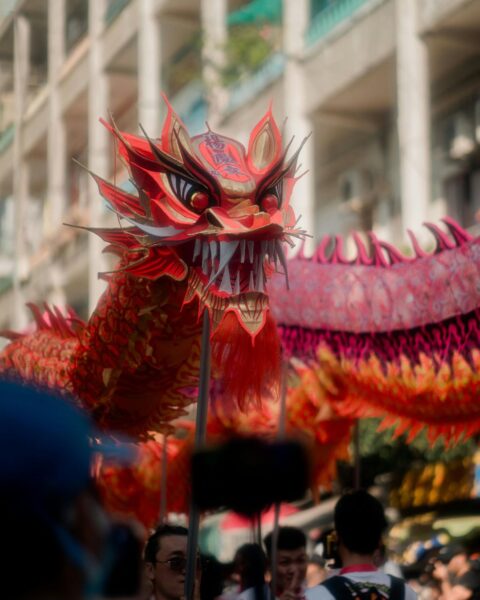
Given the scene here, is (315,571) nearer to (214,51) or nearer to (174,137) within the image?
(174,137)

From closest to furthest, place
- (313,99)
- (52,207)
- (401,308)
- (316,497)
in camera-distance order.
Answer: (401,308), (316,497), (313,99), (52,207)

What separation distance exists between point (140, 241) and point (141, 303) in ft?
1.09

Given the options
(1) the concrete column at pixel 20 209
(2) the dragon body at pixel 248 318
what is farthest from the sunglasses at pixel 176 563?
(1) the concrete column at pixel 20 209

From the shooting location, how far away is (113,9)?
1955 centimetres

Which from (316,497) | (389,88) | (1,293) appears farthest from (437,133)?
(1,293)

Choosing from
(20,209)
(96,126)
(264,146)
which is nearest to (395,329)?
(264,146)

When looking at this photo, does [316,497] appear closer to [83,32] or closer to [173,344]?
[173,344]

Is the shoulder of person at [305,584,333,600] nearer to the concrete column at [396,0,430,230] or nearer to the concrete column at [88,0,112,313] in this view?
the concrete column at [396,0,430,230]

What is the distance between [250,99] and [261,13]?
0.92 meters

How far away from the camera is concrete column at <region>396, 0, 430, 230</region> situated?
40.2 ft

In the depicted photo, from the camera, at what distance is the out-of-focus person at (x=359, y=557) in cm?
329

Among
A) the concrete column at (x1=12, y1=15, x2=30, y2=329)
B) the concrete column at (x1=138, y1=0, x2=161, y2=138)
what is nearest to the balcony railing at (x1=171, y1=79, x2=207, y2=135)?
the concrete column at (x1=138, y1=0, x2=161, y2=138)

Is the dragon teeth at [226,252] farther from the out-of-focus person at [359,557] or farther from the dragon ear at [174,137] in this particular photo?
the out-of-focus person at [359,557]

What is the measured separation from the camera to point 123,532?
4.49 feet
